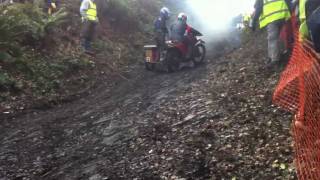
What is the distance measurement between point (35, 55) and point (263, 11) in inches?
253

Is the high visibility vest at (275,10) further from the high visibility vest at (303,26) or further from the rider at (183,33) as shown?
the rider at (183,33)

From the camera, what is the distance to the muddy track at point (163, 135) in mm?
5777

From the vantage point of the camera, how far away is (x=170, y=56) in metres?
14.3

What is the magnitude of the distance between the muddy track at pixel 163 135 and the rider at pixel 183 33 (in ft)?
13.3

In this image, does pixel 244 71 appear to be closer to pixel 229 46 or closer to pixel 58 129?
pixel 58 129

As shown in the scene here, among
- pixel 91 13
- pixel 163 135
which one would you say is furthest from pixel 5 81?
pixel 91 13

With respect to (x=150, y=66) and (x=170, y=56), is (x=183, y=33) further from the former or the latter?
(x=150, y=66)

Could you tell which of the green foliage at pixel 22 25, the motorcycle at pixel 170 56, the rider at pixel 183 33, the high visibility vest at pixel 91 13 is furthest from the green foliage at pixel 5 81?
the rider at pixel 183 33

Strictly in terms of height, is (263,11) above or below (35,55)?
above

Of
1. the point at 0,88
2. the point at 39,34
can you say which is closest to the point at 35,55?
the point at 39,34

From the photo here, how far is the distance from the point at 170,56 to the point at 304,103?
325 inches

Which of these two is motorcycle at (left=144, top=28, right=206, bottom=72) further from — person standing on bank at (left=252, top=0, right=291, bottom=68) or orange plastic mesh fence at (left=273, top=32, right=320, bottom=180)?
orange plastic mesh fence at (left=273, top=32, right=320, bottom=180)

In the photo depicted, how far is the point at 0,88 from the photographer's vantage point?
10898 mm

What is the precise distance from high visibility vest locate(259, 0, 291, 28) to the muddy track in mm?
1097
